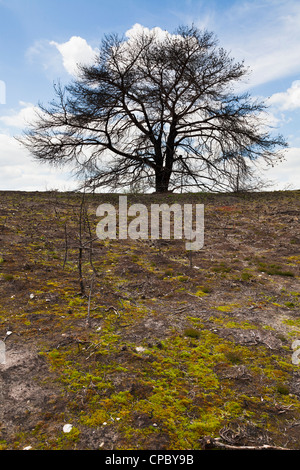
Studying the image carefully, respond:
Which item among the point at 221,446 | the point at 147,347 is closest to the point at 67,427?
the point at 221,446

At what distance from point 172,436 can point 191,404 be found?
1.35 feet

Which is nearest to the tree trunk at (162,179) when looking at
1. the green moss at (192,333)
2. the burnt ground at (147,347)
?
the burnt ground at (147,347)

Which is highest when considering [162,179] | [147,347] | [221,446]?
[162,179]

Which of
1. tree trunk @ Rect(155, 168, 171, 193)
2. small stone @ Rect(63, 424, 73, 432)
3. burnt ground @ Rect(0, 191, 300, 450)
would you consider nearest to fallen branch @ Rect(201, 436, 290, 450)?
burnt ground @ Rect(0, 191, 300, 450)

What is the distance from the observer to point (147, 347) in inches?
135

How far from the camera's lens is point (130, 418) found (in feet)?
7.91

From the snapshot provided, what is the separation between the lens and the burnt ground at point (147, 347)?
7.78 feet

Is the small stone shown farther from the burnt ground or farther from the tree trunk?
the tree trunk

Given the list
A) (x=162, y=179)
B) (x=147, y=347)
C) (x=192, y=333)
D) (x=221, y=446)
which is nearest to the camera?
(x=221, y=446)

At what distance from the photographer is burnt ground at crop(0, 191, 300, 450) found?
7.78 ft

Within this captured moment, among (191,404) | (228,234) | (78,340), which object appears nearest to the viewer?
(191,404)

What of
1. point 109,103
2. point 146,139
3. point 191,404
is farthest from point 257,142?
point 191,404

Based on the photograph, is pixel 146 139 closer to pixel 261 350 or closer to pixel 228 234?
pixel 228 234

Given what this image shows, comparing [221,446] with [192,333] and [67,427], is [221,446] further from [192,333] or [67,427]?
[192,333]
